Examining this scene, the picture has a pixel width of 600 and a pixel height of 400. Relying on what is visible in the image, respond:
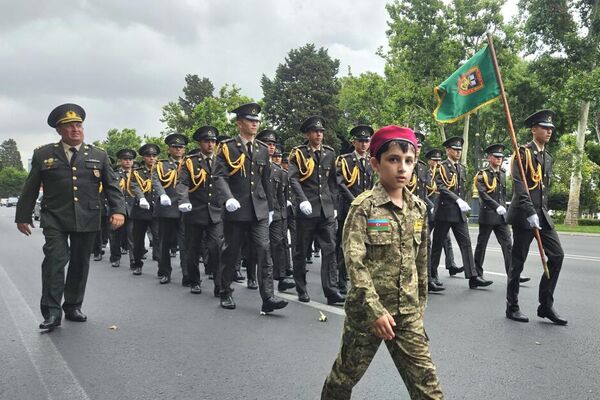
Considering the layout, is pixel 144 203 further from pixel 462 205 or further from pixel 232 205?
pixel 462 205

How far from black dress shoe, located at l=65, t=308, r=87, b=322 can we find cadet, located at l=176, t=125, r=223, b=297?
6.66 ft

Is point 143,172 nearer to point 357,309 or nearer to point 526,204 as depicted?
point 526,204

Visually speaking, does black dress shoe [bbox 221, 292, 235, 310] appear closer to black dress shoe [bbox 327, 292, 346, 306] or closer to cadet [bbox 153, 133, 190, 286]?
black dress shoe [bbox 327, 292, 346, 306]

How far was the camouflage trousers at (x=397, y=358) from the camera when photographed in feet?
8.37

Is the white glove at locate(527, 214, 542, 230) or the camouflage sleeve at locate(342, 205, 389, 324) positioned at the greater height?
the white glove at locate(527, 214, 542, 230)

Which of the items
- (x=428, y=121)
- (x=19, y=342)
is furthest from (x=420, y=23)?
(x=19, y=342)

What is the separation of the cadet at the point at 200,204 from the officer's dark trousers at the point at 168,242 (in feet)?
1.83

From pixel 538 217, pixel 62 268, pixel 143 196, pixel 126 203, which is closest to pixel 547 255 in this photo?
pixel 538 217

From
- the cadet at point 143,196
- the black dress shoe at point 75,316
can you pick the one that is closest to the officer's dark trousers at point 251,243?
the black dress shoe at point 75,316

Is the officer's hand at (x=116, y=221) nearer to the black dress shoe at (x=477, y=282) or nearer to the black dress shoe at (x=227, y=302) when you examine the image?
the black dress shoe at (x=227, y=302)

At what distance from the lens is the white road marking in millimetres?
3695

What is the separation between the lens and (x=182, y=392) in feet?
12.1

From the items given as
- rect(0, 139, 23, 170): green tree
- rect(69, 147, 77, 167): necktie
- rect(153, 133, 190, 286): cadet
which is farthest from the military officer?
rect(0, 139, 23, 170): green tree

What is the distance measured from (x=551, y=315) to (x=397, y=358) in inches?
145
